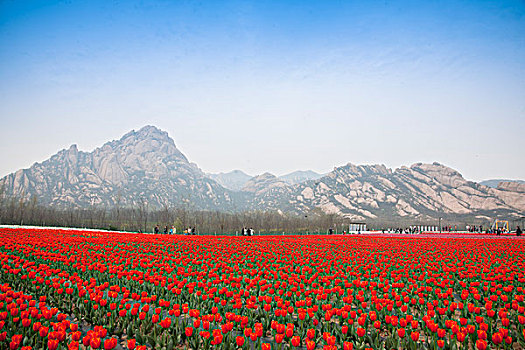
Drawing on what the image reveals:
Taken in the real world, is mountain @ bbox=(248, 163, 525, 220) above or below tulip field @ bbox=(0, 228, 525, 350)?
above

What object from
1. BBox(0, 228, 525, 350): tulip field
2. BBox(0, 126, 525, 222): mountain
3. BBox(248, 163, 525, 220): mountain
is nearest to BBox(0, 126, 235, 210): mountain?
BBox(0, 126, 525, 222): mountain

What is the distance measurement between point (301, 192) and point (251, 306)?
6165 inches

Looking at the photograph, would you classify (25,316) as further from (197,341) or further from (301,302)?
(301,302)

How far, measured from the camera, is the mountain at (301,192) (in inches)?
5659

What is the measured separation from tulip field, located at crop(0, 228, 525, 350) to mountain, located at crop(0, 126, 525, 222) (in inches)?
4784

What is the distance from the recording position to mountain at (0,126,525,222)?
144 metres

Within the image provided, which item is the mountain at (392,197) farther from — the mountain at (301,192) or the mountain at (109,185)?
the mountain at (109,185)

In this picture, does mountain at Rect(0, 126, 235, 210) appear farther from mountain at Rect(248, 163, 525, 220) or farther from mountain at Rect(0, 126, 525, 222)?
mountain at Rect(248, 163, 525, 220)

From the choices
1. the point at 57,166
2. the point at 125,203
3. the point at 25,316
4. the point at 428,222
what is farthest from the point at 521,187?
the point at 57,166

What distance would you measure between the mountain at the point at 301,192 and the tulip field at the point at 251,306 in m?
122

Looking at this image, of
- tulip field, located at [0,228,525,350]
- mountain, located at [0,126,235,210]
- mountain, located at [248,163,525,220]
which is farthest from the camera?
mountain, located at [0,126,235,210]

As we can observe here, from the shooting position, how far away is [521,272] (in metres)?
10.8

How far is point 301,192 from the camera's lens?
16175cm

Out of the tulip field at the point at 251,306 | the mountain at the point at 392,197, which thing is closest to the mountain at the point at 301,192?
the mountain at the point at 392,197
